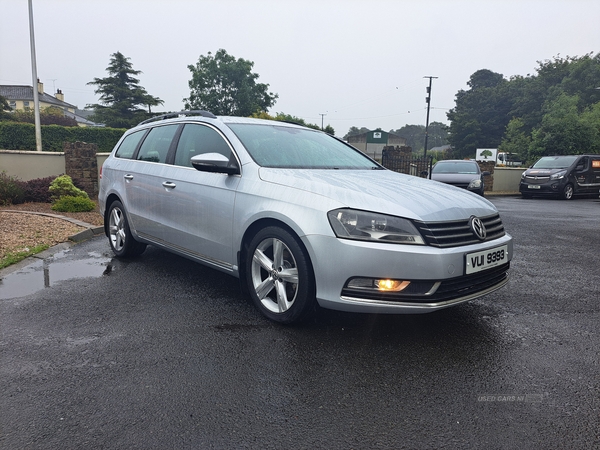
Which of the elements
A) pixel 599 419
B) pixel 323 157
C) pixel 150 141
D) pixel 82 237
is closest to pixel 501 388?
pixel 599 419

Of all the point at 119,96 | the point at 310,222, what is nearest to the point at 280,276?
the point at 310,222

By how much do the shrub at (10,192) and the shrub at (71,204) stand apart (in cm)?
115

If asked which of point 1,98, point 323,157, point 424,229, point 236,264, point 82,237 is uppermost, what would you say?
point 1,98

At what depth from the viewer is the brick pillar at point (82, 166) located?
39.6ft

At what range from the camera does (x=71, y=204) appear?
32.4 feet

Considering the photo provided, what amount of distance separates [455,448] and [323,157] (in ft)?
9.61

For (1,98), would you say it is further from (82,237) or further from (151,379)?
(151,379)

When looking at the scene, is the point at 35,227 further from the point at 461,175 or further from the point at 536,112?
the point at 536,112

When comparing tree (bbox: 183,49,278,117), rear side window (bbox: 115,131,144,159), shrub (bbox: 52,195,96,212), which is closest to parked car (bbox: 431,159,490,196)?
shrub (bbox: 52,195,96,212)

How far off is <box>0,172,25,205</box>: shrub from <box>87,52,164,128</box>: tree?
129 ft

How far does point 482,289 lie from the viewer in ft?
11.0

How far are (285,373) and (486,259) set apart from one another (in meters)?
1.67

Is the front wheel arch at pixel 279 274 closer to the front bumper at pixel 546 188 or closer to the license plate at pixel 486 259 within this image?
the license plate at pixel 486 259

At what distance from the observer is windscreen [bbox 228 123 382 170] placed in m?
4.09
